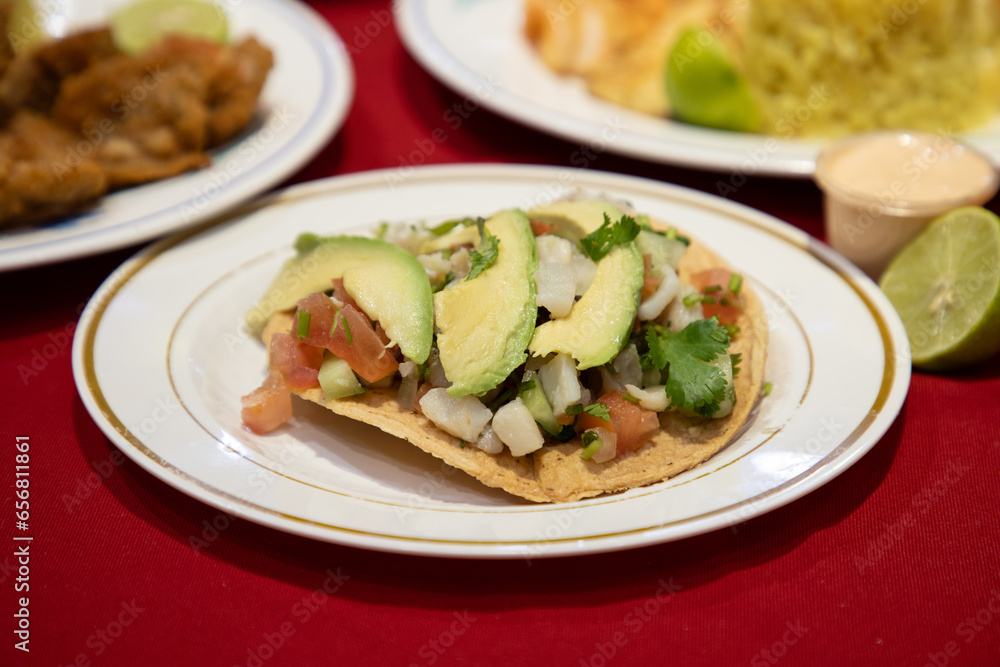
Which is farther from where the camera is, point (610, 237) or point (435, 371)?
point (610, 237)

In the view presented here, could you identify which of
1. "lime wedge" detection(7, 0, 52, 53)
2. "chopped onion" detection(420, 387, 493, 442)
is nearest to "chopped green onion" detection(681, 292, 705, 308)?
"chopped onion" detection(420, 387, 493, 442)

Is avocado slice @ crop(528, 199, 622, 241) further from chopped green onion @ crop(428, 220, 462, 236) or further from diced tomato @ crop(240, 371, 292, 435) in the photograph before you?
diced tomato @ crop(240, 371, 292, 435)

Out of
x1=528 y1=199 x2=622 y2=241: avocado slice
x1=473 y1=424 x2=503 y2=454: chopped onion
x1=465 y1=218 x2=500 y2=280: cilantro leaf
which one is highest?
x1=465 y1=218 x2=500 y2=280: cilantro leaf

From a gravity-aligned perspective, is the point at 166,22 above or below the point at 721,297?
above

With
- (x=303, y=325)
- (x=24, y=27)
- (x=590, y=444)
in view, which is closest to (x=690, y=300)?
(x=590, y=444)

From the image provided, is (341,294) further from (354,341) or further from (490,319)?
(490,319)

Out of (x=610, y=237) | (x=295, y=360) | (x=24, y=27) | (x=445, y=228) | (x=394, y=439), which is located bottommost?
(x=394, y=439)

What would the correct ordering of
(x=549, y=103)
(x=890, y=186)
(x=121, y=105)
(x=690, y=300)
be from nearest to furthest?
(x=690, y=300)
(x=890, y=186)
(x=121, y=105)
(x=549, y=103)
